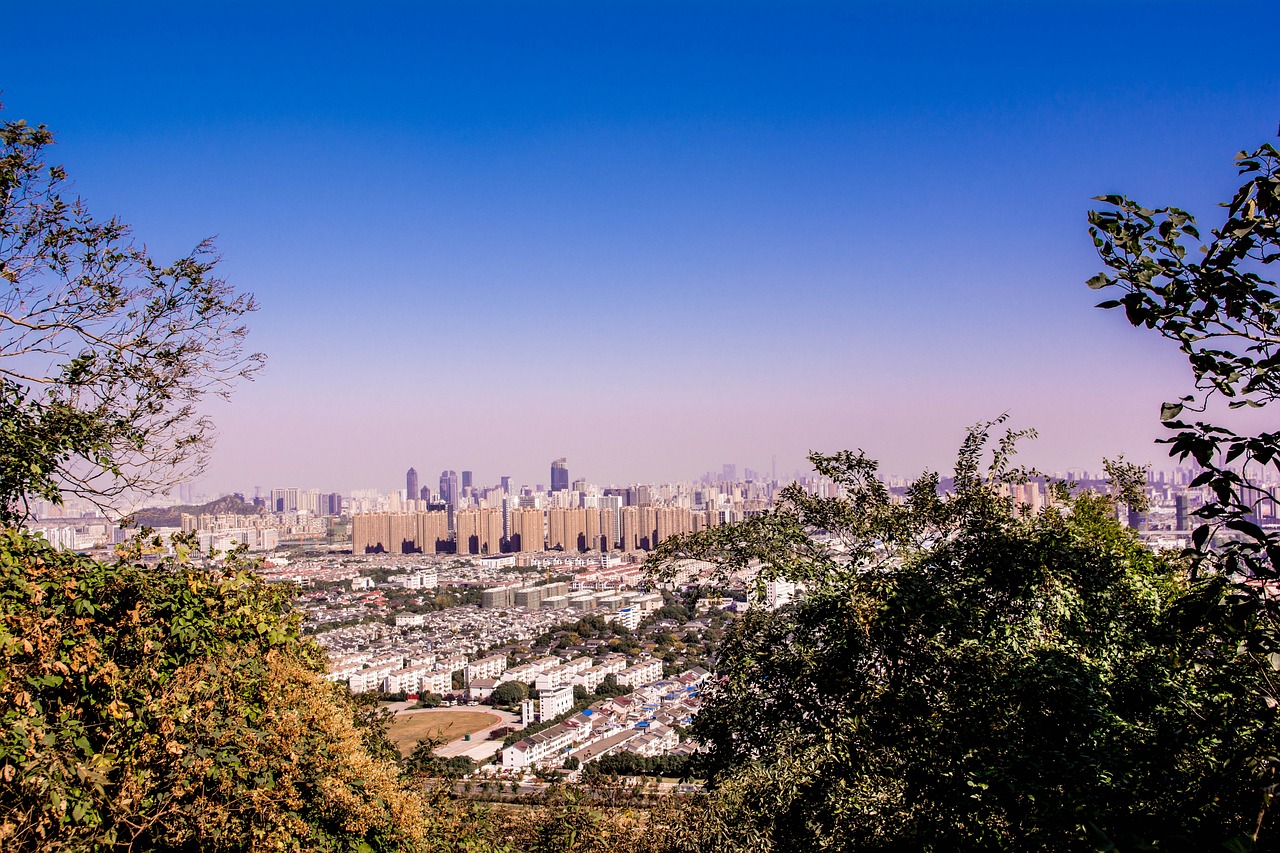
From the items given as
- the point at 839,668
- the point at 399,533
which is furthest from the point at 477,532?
the point at 839,668

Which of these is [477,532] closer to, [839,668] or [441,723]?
[441,723]

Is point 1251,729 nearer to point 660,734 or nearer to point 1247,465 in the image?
point 1247,465

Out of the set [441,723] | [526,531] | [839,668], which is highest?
[839,668]

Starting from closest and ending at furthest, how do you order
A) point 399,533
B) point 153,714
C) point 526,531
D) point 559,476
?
point 153,714 < point 399,533 < point 526,531 < point 559,476

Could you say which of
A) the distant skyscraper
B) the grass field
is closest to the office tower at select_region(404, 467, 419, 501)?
the distant skyscraper

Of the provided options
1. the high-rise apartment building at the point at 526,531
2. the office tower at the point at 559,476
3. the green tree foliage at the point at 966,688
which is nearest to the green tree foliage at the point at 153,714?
the green tree foliage at the point at 966,688

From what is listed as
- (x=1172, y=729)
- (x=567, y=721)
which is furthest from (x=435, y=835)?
(x=567, y=721)

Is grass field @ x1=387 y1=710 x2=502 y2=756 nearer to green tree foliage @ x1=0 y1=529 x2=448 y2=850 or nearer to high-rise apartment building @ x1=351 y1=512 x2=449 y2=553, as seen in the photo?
green tree foliage @ x1=0 y1=529 x2=448 y2=850
